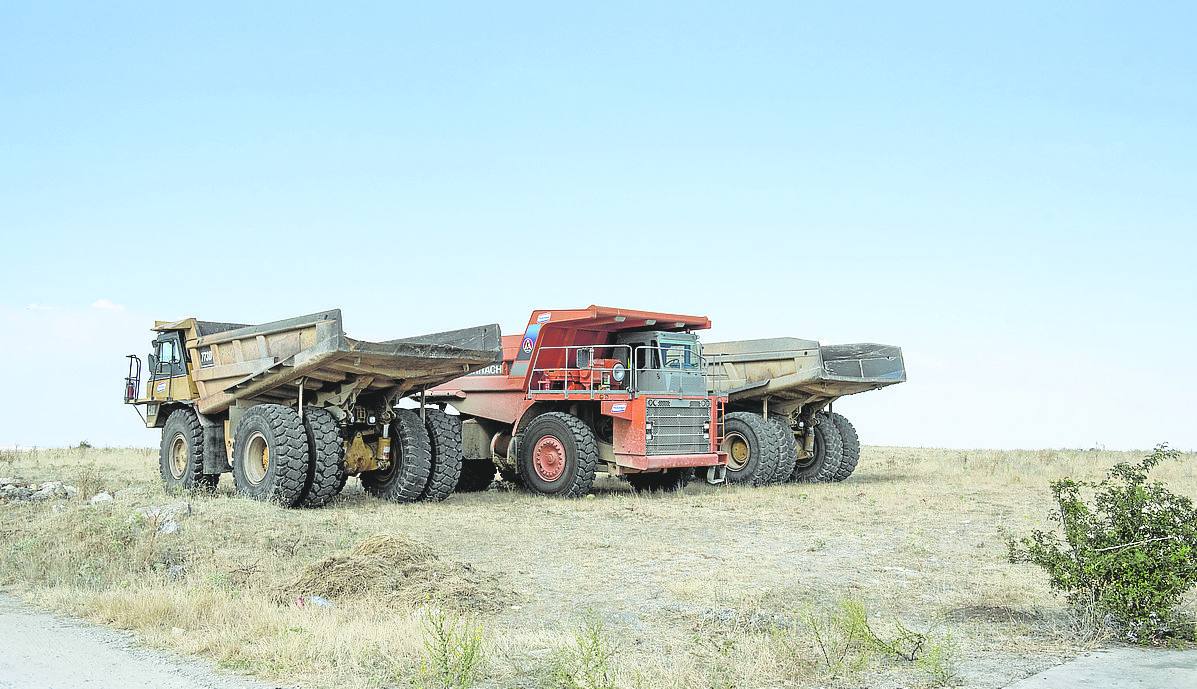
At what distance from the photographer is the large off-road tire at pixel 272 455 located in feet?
52.9

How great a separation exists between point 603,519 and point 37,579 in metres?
7.57

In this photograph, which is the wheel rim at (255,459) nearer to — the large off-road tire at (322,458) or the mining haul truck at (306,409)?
the mining haul truck at (306,409)

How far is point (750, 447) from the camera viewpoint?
21688 mm

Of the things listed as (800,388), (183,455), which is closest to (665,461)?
(800,388)

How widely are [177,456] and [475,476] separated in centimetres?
559

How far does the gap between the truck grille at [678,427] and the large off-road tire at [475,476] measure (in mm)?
4057

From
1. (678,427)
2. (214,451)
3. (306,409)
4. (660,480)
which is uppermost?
(306,409)

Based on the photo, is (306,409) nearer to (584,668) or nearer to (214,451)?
(214,451)

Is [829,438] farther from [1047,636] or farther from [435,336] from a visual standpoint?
[1047,636]

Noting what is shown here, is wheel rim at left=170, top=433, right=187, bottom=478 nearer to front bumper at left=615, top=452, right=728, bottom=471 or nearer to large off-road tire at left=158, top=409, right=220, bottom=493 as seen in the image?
large off-road tire at left=158, top=409, right=220, bottom=493

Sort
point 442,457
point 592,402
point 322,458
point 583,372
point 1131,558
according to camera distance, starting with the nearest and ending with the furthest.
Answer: point 1131,558
point 322,458
point 442,457
point 583,372
point 592,402

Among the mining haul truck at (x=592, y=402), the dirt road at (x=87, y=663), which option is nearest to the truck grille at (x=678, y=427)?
the mining haul truck at (x=592, y=402)

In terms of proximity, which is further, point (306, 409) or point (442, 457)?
point (442, 457)

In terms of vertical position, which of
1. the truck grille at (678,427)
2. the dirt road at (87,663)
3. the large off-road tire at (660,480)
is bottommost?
the dirt road at (87,663)
